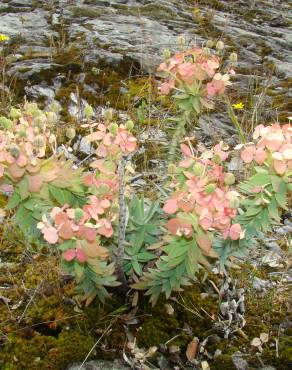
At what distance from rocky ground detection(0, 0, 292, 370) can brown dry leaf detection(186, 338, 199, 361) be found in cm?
1

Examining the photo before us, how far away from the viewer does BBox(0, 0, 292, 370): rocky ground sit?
2084mm

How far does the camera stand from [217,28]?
487 cm

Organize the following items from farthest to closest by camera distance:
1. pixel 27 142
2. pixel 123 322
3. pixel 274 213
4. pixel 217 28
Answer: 1. pixel 217 28
2. pixel 123 322
3. pixel 274 213
4. pixel 27 142

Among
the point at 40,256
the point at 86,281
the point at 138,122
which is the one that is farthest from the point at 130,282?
the point at 138,122

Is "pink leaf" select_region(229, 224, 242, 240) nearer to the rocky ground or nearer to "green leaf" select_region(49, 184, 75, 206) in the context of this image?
the rocky ground

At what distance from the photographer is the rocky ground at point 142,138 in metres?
2.08

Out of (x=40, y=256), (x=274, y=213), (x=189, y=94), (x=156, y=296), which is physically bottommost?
(x=40, y=256)

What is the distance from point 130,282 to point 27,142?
0.78 m

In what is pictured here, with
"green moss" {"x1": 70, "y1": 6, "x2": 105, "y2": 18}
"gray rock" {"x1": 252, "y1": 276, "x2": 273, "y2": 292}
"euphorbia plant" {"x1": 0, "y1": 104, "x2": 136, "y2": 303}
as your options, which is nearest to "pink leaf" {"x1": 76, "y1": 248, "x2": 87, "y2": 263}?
"euphorbia plant" {"x1": 0, "y1": 104, "x2": 136, "y2": 303}

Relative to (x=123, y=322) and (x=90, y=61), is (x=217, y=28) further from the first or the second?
(x=123, y=322)

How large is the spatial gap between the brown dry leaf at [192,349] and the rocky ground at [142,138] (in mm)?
13

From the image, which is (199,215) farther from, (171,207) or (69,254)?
(69,254)

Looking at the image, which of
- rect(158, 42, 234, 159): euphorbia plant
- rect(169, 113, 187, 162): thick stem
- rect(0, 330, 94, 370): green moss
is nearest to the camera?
rect(0, 330, 94, 370): green moss

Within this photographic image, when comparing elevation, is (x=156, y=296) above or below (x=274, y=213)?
below
